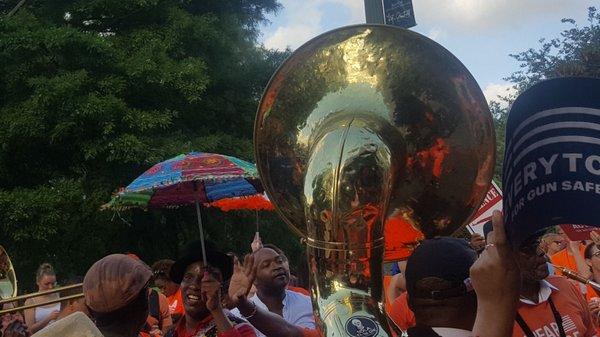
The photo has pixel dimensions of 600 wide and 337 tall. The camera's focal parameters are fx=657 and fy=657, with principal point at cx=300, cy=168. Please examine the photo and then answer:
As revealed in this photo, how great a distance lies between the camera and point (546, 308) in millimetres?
2492

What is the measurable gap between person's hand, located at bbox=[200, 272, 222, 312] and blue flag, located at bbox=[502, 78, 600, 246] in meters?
1.77

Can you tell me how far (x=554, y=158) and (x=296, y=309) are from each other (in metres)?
2.68

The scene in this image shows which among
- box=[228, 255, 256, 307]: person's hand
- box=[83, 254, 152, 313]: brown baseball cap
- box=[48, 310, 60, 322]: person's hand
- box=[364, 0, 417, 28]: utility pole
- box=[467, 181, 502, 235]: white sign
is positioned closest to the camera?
box=[83, 254, 152, 313]: brown baseball cap

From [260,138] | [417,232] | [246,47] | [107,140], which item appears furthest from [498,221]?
[246,47]

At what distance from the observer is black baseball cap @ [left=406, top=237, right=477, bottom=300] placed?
188cm

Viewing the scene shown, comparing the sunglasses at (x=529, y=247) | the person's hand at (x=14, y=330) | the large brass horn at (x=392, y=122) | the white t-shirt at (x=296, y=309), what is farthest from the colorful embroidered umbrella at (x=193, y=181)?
the sunglasses at (x=529, y=247)

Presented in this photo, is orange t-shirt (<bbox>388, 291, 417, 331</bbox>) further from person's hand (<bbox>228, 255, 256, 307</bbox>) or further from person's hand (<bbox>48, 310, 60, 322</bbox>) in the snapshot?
person's hand (<bbox>48, 310, 60, 322</bbox>)

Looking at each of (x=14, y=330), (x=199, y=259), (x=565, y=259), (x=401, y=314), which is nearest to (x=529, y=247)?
(x=401, y=314)

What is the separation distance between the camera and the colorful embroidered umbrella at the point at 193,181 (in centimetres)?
427

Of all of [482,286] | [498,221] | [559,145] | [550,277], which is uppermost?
[559,145]

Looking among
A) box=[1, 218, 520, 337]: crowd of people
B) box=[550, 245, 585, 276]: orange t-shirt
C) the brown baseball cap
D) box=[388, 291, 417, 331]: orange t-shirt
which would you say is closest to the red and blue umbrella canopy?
box=[1, 218, 520, 337]: crowd of people

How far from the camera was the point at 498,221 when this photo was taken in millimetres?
1255

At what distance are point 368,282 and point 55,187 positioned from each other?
31.8 feet

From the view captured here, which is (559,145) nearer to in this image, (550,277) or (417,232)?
(417,232)
